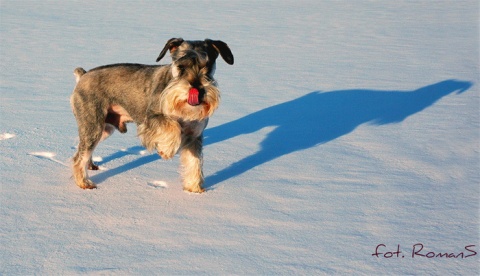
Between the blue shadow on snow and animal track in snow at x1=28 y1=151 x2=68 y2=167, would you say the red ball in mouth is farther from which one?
animal track in snow at x1=28 y1=151 x2=68 y2=167

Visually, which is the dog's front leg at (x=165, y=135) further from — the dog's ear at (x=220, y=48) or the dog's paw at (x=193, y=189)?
the dog's ear at (x=220, y=48)

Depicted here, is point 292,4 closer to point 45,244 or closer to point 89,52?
point 89,52

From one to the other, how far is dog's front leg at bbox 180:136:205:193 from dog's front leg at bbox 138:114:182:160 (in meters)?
0.30

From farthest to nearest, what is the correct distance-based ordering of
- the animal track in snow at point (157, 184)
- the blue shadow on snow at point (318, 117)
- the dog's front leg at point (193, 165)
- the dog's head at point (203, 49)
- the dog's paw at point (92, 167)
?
the blue shadow on snow at point (318, 117) → the dog's paw at point (92, 167) → the animal track in snow at point (157, 184) → the dog's front leg at point (193, 165) → the dog's head at point (203, 49)

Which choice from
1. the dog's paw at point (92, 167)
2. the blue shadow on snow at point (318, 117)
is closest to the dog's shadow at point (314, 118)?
the blue shadow on snow at point (318, 117)

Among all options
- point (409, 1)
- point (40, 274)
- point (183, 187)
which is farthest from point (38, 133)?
point (409, 1)

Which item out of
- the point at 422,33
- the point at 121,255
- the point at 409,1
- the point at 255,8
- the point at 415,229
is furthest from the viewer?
the point at 409,1

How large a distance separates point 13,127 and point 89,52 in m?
5.49

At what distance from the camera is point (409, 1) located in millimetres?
24719

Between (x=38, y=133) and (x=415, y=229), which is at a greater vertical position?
(x=415, y=229)

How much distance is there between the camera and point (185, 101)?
4523 millimetres

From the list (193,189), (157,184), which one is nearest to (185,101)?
(193,189)

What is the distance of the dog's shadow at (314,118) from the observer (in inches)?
240

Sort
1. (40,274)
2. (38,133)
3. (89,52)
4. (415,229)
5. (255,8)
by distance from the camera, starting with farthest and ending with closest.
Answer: (255,8) < (89,52) < (38,133) < (415,229) < (40,274)
